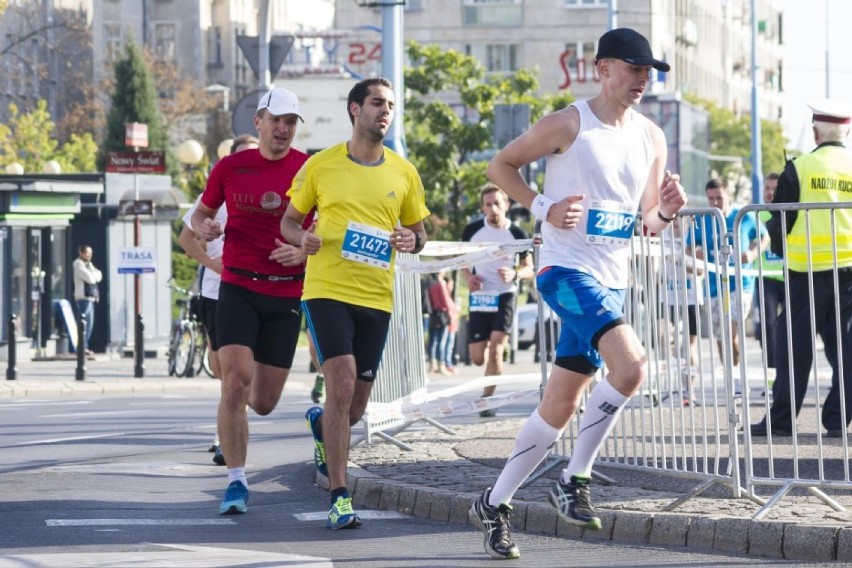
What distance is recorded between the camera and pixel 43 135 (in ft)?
197

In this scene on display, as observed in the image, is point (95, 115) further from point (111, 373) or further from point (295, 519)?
point (295, 519)

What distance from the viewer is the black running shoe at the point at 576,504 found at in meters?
7.59

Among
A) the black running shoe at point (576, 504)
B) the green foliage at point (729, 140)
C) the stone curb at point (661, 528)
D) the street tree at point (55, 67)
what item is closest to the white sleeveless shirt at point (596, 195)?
the black running shoe at point (576, 504)

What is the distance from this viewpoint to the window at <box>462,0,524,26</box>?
299 ft

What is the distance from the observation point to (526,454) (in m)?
7.63

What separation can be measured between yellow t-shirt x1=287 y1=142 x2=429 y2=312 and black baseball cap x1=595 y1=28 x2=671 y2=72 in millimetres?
1636

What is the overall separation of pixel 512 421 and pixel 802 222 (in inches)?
126

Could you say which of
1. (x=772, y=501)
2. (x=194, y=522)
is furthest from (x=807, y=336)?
(x=194, y=522)

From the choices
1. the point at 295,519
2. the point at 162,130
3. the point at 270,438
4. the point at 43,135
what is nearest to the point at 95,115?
the point at 162,130

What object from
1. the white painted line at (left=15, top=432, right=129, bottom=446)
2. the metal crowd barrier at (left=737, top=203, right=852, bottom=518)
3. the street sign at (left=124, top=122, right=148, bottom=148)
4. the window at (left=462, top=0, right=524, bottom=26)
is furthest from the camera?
the window at (left=462, top=0, right=524, bottom=26)

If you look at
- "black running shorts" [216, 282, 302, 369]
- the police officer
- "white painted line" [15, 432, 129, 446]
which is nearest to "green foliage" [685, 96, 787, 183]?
"white painted line" [15, 432, 129, 446]

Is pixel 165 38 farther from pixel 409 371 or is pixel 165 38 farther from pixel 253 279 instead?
pixel 253 279

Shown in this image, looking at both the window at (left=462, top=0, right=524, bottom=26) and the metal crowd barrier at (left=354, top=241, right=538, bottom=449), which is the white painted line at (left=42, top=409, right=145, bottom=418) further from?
the window at (left=462, top=0, right=524, bottom=26)

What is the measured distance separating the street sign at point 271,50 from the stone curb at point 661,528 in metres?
16.3
